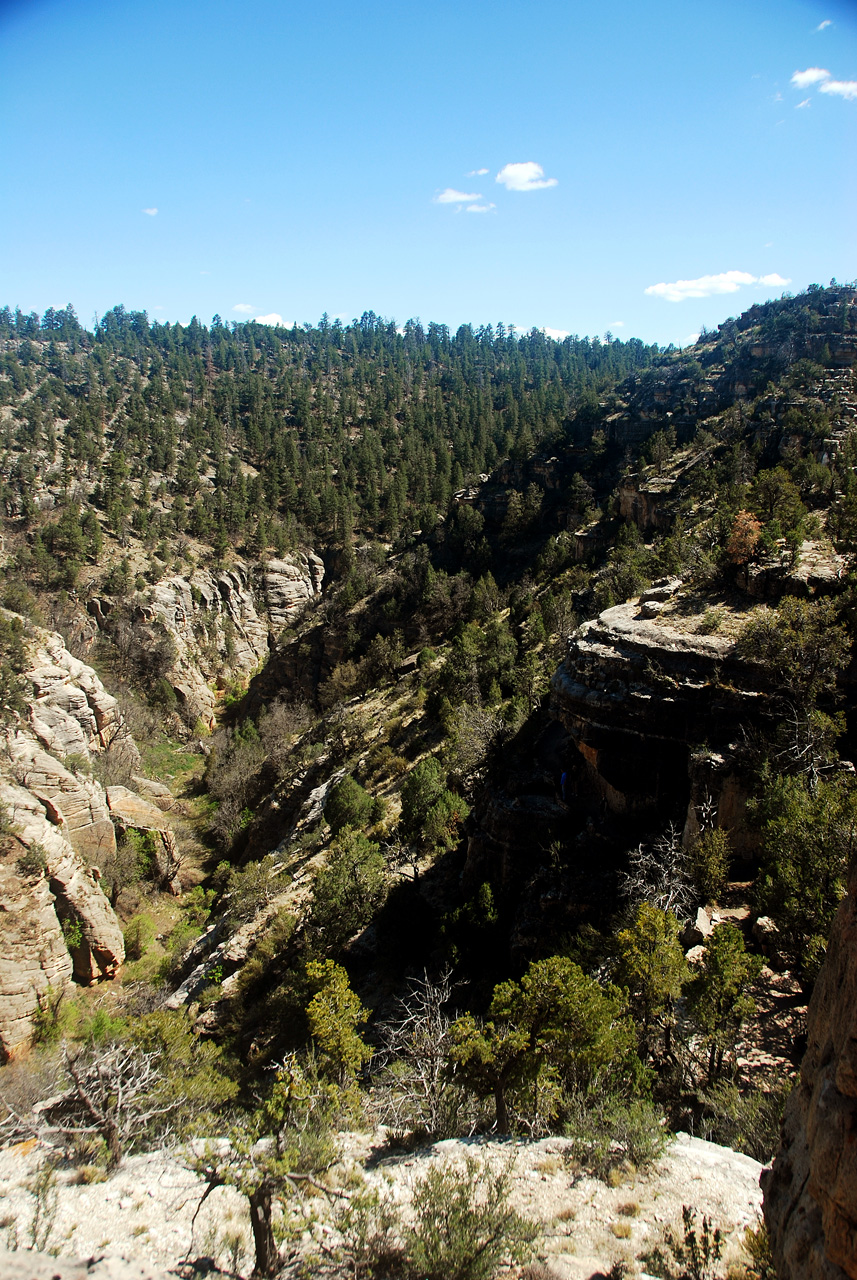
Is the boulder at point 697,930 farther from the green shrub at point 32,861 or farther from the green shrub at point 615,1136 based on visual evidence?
the green shrub at point 32,861

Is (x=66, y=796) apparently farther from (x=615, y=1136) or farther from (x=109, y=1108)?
(x=615, y=1136)

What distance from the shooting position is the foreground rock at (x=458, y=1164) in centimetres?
971

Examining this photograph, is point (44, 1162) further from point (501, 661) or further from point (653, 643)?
point (501, 661)

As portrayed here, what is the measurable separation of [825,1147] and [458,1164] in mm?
8733

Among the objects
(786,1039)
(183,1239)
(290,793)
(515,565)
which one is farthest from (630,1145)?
(515,565)

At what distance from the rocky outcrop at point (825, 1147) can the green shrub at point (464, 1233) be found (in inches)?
163

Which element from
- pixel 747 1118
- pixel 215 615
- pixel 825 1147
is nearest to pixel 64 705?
pixel 215 615

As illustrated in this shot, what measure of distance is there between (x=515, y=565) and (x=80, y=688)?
45.9m

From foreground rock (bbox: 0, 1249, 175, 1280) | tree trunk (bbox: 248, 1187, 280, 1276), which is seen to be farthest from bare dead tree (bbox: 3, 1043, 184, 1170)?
tree trunk (bbox: 248, 1187, 280, 1276)

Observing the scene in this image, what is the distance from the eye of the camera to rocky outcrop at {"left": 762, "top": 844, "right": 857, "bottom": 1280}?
18.0ft

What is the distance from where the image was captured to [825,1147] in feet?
18.9

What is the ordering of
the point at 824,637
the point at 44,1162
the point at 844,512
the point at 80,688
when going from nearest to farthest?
the point at 44,1162, the point at 824,637, the point at 844,512, the point at 80,688

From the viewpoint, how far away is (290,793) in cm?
4672

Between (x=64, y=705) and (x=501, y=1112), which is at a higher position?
(x=64, y=705)
